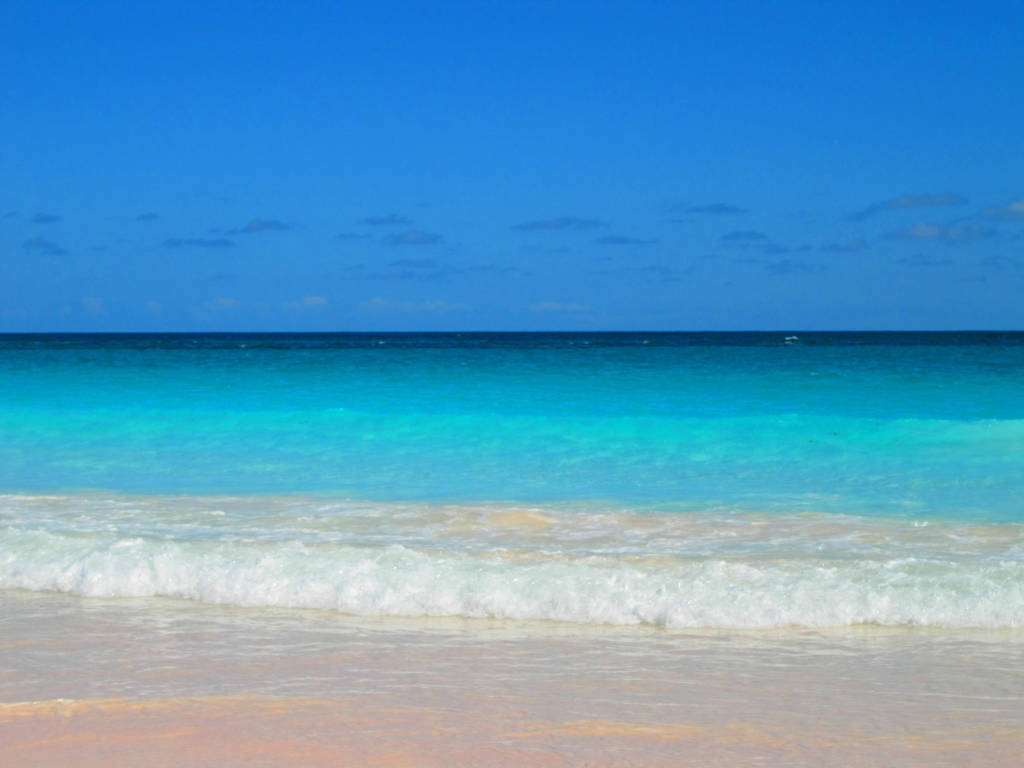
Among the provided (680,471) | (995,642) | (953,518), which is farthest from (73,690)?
(680,471)

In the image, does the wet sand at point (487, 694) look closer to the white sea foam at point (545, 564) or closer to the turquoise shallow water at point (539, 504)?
the white sea foam at point (545, 564)

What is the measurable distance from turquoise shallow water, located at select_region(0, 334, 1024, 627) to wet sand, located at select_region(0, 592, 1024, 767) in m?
0.36

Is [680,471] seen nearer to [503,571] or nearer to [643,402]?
[503,571]

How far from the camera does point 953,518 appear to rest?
802 cm

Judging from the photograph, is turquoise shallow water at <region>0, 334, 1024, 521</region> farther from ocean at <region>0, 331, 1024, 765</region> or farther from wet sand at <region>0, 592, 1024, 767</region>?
wet sand at <region>0, 592, 1024, 767</region>

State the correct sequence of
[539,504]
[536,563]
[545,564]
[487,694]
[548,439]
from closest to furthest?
1. [487,694]
2. [545,564]
3. [536,563]
4. [539,504]
5. [548,439]

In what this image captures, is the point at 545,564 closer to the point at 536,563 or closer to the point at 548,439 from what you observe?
the point at 536,563

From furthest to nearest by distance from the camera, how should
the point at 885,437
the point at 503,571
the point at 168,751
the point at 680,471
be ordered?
the point at 885,437, the point at 680,471, the point at 503,571, the point at 168,751

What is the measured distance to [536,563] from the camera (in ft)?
21.2

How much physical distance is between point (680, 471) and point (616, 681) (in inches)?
262

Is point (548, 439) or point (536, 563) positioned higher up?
point (548, 439)

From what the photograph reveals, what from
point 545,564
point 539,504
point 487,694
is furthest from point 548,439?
point 487,694

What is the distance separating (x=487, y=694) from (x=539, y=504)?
4.75 metres

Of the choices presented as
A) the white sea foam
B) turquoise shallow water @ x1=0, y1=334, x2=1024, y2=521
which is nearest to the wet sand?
the white sea foam
